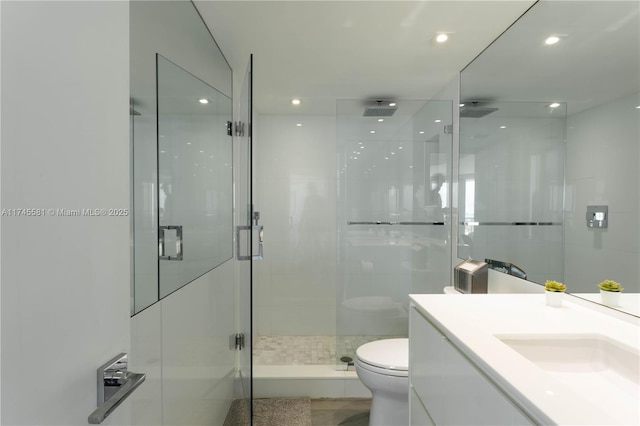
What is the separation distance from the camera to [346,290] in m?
2.92

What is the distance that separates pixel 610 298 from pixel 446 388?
0.70m

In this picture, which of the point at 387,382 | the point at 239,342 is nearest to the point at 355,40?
the point at 387,382

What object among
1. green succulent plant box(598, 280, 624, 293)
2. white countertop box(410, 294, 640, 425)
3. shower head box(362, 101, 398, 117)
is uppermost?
shower head box(362, 101, 398, 117)

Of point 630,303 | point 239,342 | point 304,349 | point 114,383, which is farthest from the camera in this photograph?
point 304,349

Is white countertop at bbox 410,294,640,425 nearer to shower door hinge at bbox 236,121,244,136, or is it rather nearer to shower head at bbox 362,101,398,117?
shower door hinge at bbox 236,121,244,136

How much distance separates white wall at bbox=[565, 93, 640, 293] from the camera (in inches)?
44.1

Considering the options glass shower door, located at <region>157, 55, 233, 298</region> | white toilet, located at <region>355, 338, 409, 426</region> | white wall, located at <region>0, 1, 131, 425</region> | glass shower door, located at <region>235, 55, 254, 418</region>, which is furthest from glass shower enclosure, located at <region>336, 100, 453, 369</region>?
white wall, located at <region>0, 1, 131, 425</region>

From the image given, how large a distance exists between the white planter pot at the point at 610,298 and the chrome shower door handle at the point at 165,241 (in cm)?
167

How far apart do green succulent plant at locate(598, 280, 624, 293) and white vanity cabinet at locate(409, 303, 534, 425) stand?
0.64 m

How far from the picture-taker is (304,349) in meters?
3.12

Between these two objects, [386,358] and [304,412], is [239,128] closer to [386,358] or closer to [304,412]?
[386,358]

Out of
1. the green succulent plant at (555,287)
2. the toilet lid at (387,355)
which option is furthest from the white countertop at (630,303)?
the toilet lid at (387,355)

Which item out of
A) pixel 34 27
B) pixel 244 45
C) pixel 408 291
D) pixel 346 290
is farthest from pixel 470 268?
pixel 34 27

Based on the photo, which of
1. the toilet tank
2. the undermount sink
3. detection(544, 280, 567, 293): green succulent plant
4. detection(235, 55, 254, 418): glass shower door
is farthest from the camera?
the toilet tank
